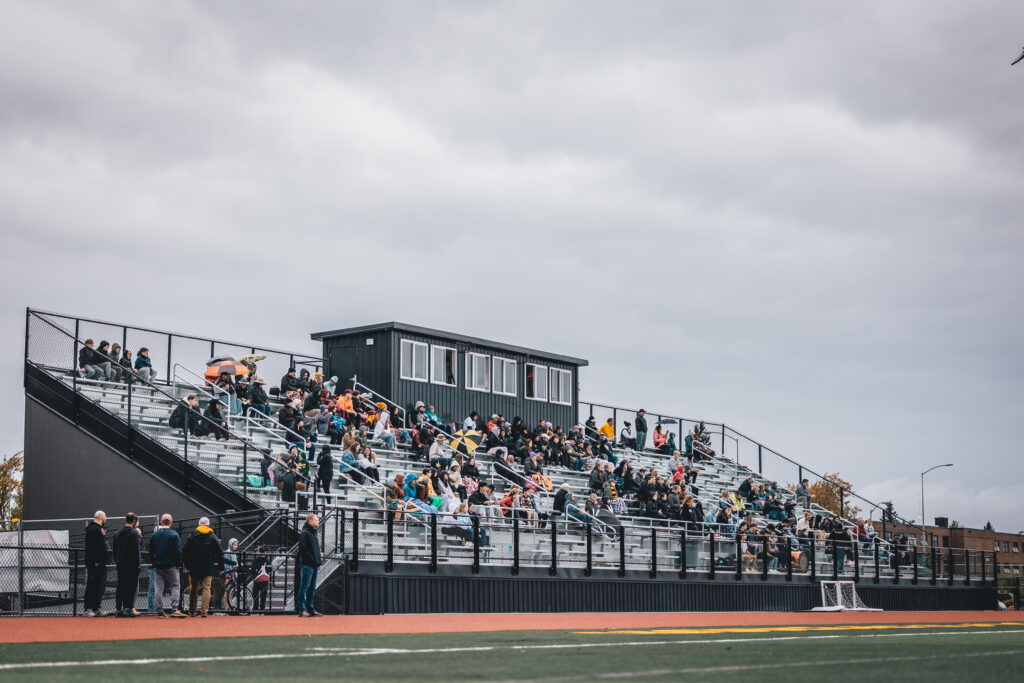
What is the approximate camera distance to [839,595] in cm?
2939

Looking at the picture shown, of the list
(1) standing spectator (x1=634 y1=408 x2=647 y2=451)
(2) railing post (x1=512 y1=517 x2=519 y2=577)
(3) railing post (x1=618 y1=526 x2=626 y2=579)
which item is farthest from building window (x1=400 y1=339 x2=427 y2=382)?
(2) railing post (x1=512 y1=517 x2=519 y2=577)

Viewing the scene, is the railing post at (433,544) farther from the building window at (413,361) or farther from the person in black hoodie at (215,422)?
the building window at (413,361)

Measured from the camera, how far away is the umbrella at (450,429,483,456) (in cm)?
3484

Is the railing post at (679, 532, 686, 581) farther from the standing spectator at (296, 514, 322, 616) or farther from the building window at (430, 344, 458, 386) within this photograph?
the building window at (430, 344, 458, 386)

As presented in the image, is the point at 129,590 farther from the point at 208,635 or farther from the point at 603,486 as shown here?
the point at 603,486

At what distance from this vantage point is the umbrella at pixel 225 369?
34375mm

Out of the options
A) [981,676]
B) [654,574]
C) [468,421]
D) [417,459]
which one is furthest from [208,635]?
[468,421]

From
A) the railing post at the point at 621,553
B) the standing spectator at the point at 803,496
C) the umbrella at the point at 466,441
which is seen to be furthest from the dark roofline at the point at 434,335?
the railing post at the point at 621,553

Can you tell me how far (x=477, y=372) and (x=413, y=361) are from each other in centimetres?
296

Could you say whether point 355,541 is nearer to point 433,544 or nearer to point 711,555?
point 433,544

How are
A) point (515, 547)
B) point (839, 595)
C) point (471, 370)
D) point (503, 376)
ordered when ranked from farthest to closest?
point (503, 376) < point (471, 370) < point (839, 595) < point (515, 547)

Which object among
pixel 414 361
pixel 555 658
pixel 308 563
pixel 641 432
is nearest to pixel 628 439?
pixel 641 432

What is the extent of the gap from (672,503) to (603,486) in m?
1.91

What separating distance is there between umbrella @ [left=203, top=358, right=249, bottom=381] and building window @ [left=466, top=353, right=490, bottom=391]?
905cm
